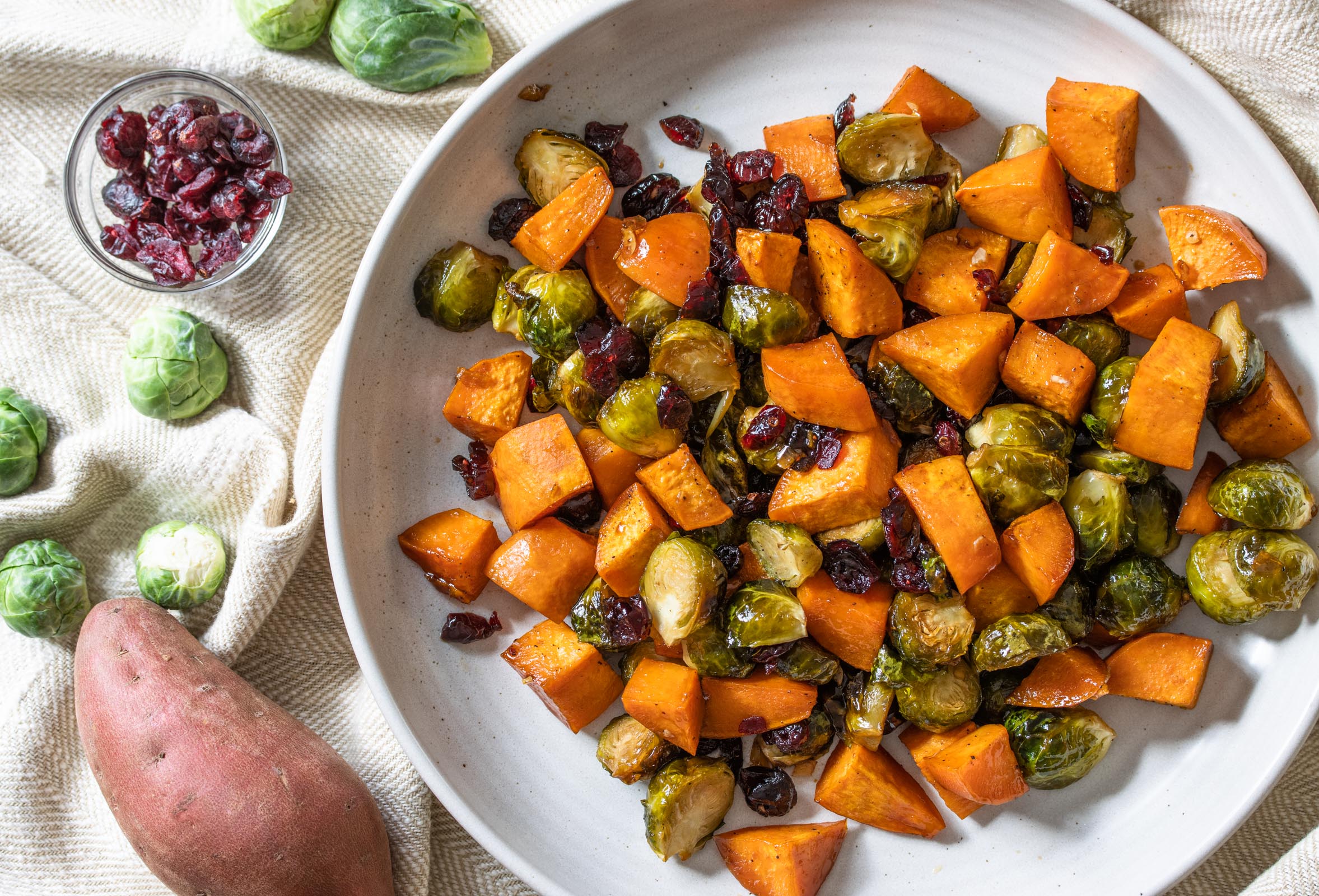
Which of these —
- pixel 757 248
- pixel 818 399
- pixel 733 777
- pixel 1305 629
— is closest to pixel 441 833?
pixel 733 777

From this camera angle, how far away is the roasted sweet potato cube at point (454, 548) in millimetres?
3281

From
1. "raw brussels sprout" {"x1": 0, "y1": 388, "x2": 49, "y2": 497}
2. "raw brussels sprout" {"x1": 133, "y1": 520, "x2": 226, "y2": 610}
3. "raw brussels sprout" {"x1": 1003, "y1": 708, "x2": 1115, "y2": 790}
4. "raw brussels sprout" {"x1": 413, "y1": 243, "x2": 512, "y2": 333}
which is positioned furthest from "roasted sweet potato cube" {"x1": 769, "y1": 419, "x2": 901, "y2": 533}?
"raw brussels sprout" {"x1": 0, "y1": 388, "x2": 49, "y2": 497}

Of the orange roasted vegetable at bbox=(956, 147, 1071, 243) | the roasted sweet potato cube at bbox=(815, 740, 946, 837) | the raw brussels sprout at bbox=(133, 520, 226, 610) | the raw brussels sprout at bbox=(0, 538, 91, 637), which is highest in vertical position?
the orange roasted vegetable at bbox=(956, 147, 1071, 243)

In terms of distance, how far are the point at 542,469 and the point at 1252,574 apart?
7.38ft

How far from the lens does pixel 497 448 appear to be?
10.5 feet

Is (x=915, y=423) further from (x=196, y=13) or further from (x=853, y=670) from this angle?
(x=196, y=13)

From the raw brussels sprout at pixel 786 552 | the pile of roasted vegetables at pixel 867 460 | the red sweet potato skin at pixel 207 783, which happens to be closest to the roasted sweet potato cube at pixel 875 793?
the pile of roasted vegetables at pixel 867 460

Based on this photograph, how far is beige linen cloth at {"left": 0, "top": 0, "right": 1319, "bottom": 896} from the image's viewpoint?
3.48m

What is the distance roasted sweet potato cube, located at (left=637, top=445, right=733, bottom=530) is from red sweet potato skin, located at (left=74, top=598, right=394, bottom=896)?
155cm

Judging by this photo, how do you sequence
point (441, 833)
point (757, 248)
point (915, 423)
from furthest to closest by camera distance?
point (441, 833), point (915, 423), point (757, 248)

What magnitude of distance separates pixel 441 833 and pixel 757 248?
2479mm

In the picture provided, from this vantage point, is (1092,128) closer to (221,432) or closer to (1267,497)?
(1267,497)

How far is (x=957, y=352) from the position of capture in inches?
117

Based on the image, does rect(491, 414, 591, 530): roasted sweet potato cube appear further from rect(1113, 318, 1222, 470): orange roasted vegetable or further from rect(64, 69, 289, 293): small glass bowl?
rect(1113, 318, 1222, 470): orange roasted vegetable
